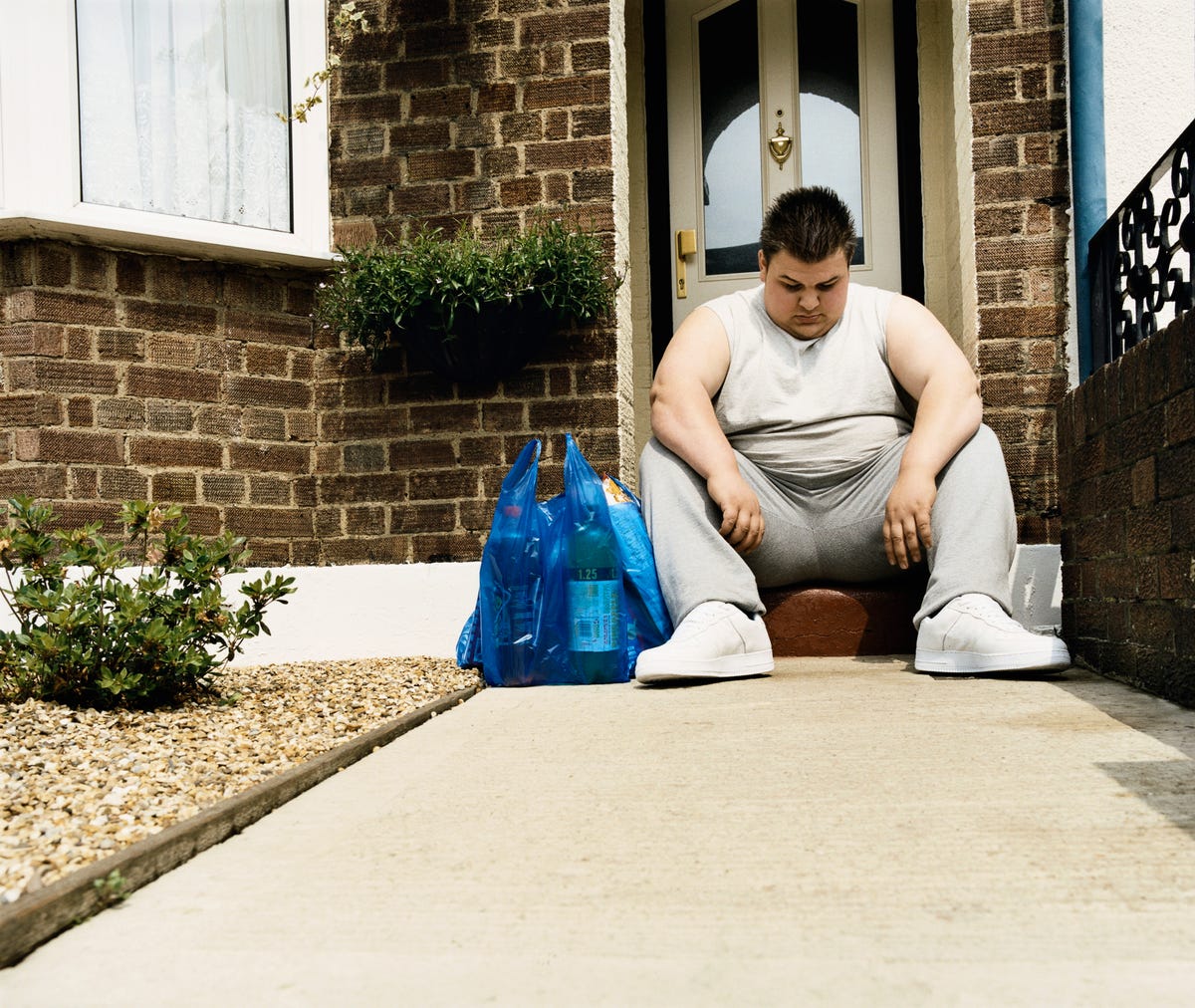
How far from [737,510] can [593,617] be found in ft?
1.60

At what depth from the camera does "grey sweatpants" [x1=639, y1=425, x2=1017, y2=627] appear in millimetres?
2828

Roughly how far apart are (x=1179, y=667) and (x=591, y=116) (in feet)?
9.46

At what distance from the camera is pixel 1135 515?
2467 millimetres

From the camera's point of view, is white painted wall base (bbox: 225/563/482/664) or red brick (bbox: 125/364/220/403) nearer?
white painted wall base (bbox: 225/563/482/664)

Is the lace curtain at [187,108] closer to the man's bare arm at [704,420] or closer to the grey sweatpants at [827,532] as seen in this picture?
the man's bare arm at [704,420]

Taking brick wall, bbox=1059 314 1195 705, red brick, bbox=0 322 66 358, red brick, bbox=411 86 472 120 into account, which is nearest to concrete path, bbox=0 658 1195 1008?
brick wall, bbox=1059 314 1195 705

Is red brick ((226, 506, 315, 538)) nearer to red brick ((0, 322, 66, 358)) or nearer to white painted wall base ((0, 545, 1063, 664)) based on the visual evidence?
white painted wall base ((0, 545, 1063, 664))

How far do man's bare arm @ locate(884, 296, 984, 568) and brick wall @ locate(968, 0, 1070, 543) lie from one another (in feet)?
2.69

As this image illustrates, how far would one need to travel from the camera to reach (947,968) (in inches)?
40.4

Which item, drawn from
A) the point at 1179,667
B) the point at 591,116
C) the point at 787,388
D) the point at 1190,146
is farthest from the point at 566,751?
the point at 591,116

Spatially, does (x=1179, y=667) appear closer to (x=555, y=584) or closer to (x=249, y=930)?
(x=555, y=584)

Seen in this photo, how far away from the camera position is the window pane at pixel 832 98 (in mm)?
4930

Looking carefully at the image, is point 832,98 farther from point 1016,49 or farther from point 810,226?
point 810,226

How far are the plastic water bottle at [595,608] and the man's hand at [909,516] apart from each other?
75cm
